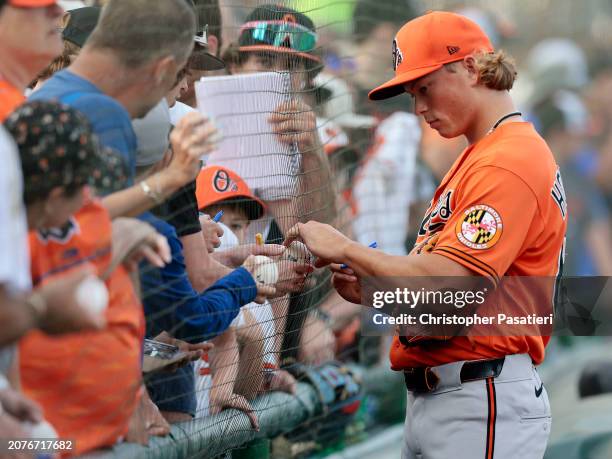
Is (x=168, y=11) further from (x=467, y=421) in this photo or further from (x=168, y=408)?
(x=467, y=421)

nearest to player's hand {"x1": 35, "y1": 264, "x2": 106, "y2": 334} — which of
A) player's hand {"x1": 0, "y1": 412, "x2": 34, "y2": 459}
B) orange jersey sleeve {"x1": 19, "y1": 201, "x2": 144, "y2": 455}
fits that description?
orange jersey sleeve {"x1": 19, "y1": 201, "x2": 144, "y2": 455}

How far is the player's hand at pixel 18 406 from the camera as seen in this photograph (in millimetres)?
2223

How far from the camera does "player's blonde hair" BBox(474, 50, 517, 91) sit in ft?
11.5

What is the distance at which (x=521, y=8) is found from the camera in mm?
10258

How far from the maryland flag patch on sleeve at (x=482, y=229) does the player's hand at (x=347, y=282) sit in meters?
0.51

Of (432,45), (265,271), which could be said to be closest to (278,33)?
(432,45)

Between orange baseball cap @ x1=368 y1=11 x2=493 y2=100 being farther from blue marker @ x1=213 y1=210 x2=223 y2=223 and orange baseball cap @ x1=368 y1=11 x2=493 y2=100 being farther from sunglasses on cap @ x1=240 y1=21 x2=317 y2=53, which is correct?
blue marker @ x1=213 y1=210 x2=223 y2=223

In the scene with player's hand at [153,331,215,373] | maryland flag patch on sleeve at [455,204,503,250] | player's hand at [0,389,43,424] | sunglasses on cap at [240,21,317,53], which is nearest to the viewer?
player's hand at [0,389,43,424]

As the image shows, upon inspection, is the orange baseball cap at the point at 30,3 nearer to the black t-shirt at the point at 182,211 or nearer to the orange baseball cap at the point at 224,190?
the black t-shirt at the point at 182,211

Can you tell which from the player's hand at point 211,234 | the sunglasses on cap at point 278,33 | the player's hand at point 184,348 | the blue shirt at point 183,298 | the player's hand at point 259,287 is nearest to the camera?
the blue shirt at point 183,298

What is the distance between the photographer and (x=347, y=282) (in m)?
3.72

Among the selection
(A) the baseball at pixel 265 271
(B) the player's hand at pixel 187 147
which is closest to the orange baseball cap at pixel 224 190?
(A) the baseball at pixel 265 271

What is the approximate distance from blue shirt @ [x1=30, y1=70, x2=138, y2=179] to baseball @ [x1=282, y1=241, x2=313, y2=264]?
3.70 feet

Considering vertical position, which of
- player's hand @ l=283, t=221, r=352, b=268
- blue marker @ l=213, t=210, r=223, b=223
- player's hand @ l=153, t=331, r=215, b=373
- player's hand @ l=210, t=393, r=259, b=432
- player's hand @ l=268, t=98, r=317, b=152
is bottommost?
player's hand @ l=210, t=393, r=259, b=432
